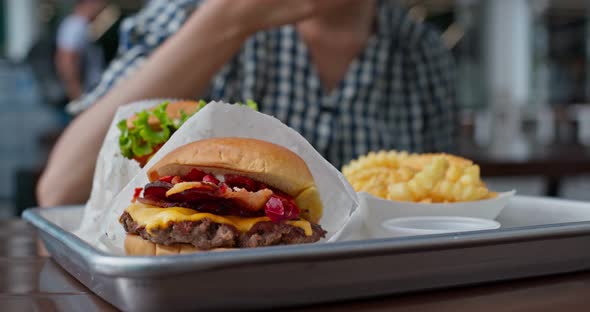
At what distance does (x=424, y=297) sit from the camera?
62 centimetres

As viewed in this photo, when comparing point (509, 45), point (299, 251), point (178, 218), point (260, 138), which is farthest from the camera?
point (509, 45)

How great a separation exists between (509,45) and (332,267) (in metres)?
10.5

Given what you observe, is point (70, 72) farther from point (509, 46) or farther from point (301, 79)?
point (509, 46)

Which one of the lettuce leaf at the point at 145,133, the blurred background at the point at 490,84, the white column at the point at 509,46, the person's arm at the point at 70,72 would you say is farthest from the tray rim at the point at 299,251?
the white column at the point at 509,46

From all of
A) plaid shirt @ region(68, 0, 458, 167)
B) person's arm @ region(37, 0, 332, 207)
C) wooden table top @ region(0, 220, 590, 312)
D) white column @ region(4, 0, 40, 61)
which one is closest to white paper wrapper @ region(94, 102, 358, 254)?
wooden table top @ region(0, 220, 590, 312)

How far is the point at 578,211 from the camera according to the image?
971mm

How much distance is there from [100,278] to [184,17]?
146 cm

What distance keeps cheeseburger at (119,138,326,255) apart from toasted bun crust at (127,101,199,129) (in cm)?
21

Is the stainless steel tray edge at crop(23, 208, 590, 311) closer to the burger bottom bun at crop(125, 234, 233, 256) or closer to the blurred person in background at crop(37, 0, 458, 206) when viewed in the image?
the burger bottom bun at crop(125, 234, 233, 256)

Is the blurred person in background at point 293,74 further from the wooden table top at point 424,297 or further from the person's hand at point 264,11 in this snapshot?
the wooden table top at point 424,297

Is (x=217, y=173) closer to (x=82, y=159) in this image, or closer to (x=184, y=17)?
(x=82, y=159)

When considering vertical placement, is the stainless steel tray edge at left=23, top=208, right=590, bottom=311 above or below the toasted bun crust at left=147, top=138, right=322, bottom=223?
below

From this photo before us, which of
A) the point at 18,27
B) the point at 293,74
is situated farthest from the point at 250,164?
the point at 18,27

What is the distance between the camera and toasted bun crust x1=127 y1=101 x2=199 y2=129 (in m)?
1.00
